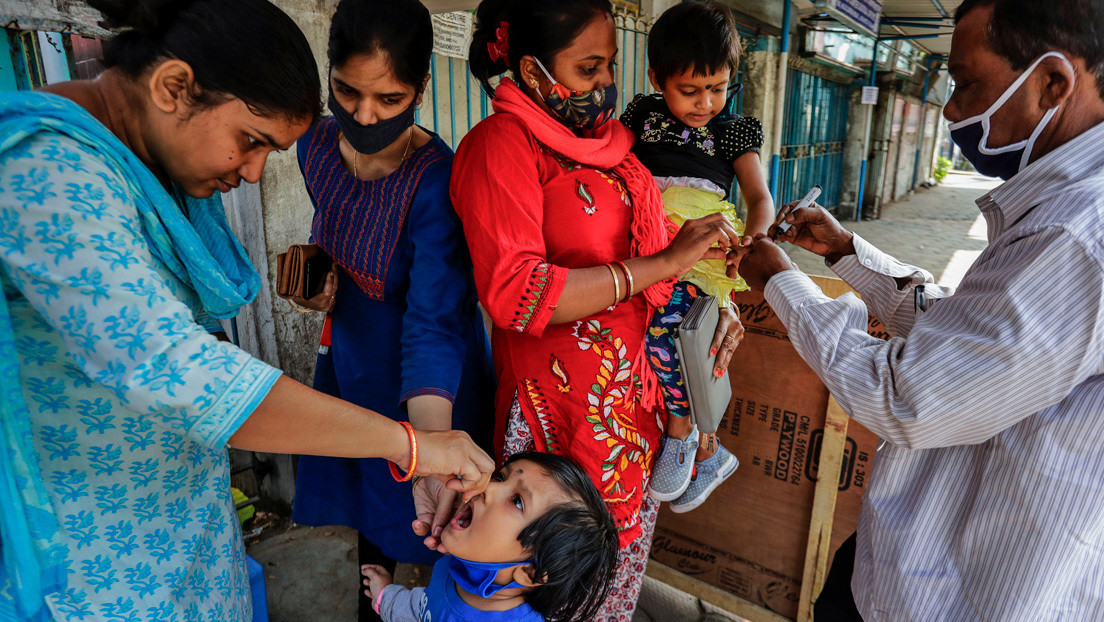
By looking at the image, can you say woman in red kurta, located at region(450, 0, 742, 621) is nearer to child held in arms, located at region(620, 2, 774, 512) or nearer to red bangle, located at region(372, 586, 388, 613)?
child held in arms, located at region(620, 2, 774, 512)

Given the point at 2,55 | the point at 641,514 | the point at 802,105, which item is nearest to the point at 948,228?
the point at 802,105

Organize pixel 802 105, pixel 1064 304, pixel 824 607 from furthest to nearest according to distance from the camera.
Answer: pixel 802 105, pixel 824 607, pixel 1064 304

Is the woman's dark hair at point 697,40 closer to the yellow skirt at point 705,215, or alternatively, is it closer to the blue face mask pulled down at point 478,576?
the yellow skirt at point 705,215

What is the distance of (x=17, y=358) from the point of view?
3.23ft

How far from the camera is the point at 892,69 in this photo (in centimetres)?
1354

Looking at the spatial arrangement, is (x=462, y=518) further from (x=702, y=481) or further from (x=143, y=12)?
(x=143, y=12)

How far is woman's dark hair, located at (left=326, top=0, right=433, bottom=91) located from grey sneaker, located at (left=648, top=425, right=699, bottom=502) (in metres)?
1.19

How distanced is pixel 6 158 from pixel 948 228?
15010mm

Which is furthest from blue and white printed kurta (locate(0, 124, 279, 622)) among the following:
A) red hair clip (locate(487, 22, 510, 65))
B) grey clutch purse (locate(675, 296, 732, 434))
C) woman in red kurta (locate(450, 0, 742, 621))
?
grey clutch purse (locate(675, 296, 732, 434))

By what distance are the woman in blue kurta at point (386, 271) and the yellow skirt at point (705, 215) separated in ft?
2.13

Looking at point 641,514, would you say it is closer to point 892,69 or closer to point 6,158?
point 6,158

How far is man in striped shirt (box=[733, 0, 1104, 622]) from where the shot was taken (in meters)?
1.08

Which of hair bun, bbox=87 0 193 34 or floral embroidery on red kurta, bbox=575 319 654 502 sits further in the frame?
floral embroidery on red kurta, bbox=575 319 654 502

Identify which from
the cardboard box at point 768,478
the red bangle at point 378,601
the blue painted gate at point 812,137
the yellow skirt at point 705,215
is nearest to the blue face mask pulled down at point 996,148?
the yellow skirt at point 705,215
